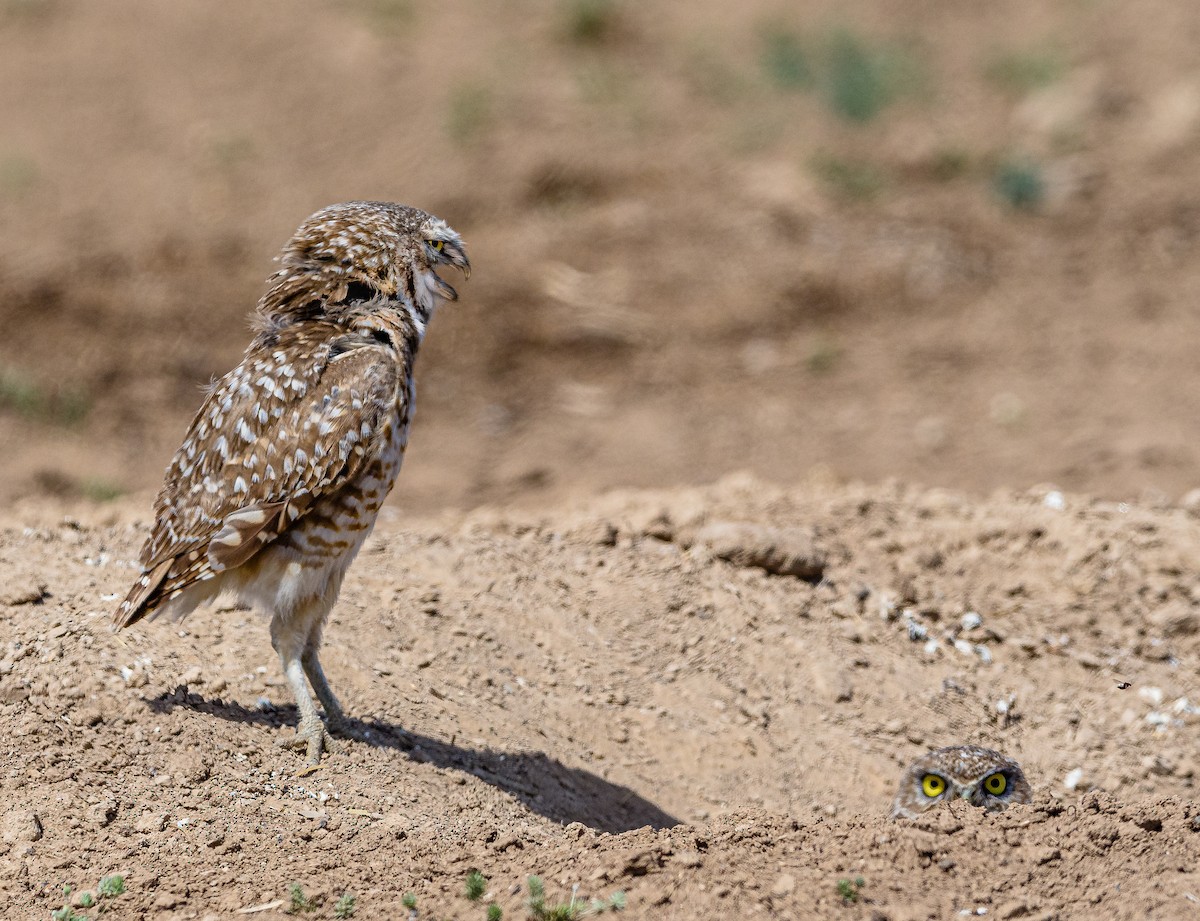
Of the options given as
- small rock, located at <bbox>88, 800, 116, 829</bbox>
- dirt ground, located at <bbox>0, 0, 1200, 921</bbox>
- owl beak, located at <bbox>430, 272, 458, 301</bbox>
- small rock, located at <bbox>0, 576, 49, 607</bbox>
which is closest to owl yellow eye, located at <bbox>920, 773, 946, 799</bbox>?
dirt ground, located at <bbox>0, 0, 1200, 921</bbox>

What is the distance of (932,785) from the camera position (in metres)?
6.54

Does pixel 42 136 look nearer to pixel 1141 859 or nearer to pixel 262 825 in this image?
pixel 262 825

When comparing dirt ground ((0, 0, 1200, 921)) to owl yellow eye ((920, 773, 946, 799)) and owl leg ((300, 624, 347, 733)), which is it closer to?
owl leg ((300, 624, 347, 733))

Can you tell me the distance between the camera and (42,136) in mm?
16562

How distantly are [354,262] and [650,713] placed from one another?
8.73 feet

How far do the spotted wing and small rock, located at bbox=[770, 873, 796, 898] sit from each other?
7.32 ft

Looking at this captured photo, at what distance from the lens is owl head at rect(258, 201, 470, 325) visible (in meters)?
6.24

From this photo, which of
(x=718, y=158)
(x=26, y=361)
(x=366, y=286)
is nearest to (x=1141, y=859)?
(x=366, y=286)

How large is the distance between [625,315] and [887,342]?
257 centimetres

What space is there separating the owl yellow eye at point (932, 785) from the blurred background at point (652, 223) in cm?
469

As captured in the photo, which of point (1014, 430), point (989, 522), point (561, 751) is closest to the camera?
point (561, 751)

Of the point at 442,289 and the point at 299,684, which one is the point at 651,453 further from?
the point at 299,684

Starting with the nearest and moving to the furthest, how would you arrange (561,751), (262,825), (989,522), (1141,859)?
(1141,859) → (262,825) → (561,751) → (989,522)

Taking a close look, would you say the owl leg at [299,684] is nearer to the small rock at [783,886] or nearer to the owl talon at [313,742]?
the owl talon at [313,742]
